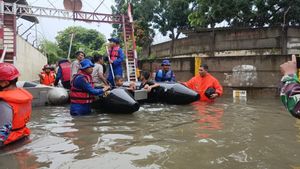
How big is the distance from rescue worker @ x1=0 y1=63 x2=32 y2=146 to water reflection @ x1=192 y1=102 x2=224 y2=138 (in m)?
2.41

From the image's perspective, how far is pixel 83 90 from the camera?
6680mm

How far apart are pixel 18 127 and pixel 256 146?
9.80 ft

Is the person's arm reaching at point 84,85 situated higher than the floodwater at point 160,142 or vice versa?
the person's arm reaching at point 84,85

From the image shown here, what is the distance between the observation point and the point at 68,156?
396 centimetres

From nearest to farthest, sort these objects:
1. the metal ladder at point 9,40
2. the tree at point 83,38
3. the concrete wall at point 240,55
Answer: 1. the concrete wall at point 240,55
2. the metal ladder at point 9,40
3. the tree at point 83,38

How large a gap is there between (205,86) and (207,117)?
7.95 feet

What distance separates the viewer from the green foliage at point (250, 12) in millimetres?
17734

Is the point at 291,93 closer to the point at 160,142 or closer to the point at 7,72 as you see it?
the point at 160,142

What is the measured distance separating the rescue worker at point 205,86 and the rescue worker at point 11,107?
5.46 m

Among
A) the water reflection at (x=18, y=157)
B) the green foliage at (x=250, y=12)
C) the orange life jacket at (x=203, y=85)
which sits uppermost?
the green foliage at (x=250, y=12)

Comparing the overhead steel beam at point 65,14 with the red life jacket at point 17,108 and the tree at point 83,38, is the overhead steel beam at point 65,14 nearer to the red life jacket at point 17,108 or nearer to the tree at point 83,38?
the red life jacket at point 17,108

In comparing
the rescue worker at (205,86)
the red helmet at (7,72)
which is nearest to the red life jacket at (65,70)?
the rescue worker at (205,86)

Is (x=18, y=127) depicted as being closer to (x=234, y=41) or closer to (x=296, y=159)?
(x=296, y=159)

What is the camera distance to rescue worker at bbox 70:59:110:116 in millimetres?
6547
